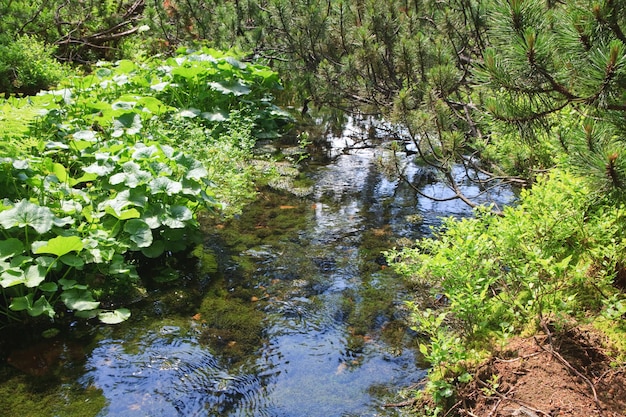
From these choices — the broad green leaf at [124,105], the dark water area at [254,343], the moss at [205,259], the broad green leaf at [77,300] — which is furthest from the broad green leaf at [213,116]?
the broad green leaf at [77,300]

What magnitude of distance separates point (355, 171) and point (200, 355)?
4.26 metres

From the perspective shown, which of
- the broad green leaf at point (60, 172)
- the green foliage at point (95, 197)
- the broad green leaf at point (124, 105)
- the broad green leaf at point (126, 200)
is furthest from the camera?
the broad green leaf at point (124, 105)

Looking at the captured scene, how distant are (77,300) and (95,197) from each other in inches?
36.3

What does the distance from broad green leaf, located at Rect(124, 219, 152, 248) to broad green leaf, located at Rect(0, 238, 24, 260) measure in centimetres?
70

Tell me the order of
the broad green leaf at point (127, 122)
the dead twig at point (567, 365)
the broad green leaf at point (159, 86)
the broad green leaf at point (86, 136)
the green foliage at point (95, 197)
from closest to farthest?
the dead twig at point (567, 365)
the green foliage at point (95, 197)
the broad green leaf at point (86, 136)
the broad green leaf at point (127, 122)
the broad green leaf at point (159, 86)

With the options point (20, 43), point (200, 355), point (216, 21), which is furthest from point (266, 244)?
point (20, 43)

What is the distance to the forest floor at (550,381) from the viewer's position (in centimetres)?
235

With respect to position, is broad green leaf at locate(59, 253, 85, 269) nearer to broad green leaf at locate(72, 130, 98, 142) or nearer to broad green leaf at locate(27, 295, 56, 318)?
broad green leaf at locate(27, 295, 56, 318)

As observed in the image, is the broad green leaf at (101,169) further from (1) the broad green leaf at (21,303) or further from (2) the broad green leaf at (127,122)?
(1) the broad green leaf at (21,303)

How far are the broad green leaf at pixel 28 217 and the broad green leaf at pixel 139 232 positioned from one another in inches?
21.0

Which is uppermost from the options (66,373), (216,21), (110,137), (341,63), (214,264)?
(216,21)

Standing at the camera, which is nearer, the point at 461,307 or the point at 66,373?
the point at 461,307

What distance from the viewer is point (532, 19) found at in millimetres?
2414

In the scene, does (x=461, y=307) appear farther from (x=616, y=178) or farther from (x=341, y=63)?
(x=341, y=63)
